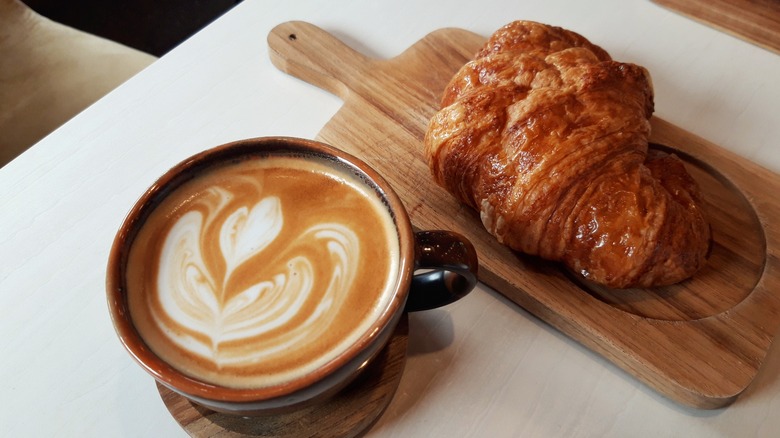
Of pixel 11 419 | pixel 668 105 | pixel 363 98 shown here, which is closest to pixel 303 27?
pixel 363 98

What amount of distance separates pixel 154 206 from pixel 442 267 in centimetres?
33

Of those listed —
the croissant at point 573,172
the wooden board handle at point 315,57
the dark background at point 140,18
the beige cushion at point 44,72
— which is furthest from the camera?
the dark background at point 140,18

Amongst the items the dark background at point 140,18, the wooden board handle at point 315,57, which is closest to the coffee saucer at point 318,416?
the wooden board handle at point 315,57

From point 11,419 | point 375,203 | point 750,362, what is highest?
point 375,203

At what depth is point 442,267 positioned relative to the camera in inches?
25.4

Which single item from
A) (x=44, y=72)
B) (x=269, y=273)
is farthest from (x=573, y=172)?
(x=44, y=72)

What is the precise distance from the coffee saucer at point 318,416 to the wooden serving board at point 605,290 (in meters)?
0.22

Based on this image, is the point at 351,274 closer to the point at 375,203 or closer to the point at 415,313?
the point at 375,203

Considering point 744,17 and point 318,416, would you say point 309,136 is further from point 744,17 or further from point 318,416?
point 744,17

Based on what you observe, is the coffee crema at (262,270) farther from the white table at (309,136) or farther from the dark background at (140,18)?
the dark background at (140,18)

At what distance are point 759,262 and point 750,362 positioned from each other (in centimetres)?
18

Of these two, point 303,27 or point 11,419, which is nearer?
point 11,419

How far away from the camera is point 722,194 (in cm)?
93

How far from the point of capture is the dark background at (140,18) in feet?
7.15
